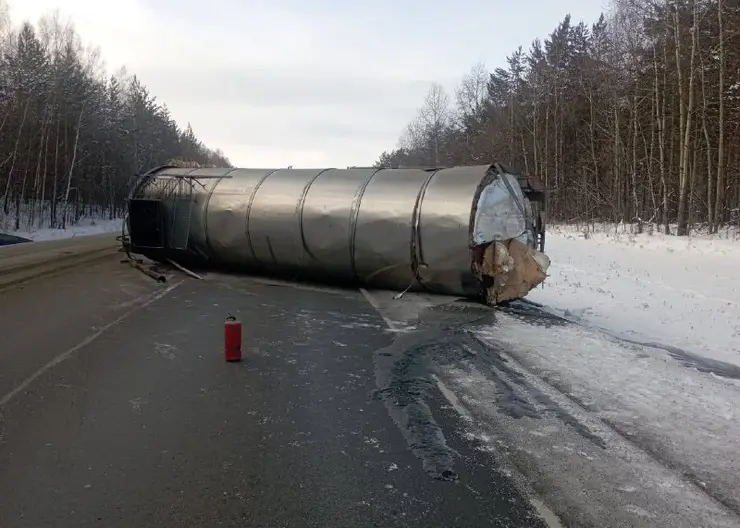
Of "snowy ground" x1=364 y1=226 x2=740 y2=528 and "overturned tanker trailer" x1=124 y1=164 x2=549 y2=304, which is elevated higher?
"overturned tanker trailer" x1=124 y1=164 x2=549 y2=304

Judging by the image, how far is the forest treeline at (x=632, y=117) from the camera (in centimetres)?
2422

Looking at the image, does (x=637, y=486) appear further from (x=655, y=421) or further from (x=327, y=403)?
(x=327, y=403)

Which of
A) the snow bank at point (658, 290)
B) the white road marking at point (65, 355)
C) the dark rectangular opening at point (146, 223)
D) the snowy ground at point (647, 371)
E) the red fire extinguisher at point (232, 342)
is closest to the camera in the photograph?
the snowy ground at point (647, 371)

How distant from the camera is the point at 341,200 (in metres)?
12.1

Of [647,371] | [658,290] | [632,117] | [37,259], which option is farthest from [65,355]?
[632,117]

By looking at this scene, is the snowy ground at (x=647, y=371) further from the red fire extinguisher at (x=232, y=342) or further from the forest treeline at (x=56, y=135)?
the forest treeline at (x=56, y=135)

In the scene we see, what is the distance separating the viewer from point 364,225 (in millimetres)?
11539

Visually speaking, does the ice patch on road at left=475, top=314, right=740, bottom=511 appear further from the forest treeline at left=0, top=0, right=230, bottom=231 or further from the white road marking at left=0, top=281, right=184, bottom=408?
the forest treeline at left=0, top=0, right=230, bottom=231

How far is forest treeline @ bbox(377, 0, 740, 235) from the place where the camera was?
2422 cm

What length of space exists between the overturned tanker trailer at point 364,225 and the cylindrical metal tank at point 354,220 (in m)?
0.02

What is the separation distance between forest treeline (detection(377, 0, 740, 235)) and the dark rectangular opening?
1503 cm

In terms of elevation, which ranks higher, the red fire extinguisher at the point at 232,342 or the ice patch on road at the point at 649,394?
the red fire extinguisher at the point at 232,342

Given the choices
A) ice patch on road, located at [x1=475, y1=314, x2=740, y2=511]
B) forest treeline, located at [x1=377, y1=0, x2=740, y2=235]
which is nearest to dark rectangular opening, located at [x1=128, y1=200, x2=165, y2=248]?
ice patch on road, located at [x1=475, y1=314, x2=740, y2=511]

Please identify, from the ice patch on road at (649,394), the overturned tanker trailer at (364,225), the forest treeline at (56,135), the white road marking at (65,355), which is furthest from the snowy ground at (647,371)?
the forest treeline at (56,135)
